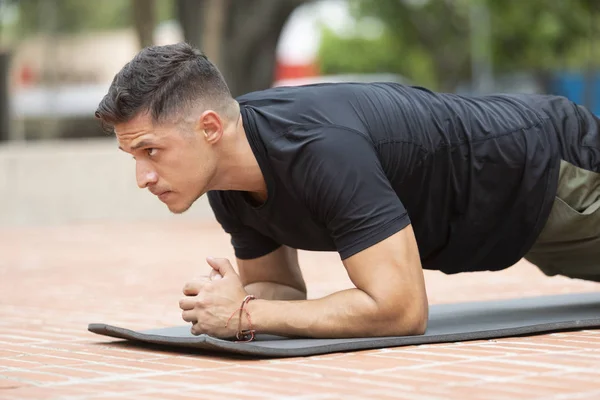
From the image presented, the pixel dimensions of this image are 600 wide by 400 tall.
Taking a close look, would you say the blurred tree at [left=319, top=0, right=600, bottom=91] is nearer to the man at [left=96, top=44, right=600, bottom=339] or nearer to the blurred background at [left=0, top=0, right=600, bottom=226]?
the blurred background at [left=0, top=0, right=600, bottom=226]

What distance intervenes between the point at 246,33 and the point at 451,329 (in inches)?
460

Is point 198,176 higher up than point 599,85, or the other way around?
point 599,85

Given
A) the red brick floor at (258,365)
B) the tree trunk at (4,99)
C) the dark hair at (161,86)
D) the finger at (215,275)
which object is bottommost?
the red brick floor at (258,365)

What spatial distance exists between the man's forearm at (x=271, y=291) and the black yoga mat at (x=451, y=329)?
1.04ft

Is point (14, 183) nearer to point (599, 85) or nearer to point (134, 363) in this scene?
point (134, 363)

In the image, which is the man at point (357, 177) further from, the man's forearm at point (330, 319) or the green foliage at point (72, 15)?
the green foliage at point (72, 15)

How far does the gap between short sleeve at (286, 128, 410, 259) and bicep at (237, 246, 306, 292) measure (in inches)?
32.1

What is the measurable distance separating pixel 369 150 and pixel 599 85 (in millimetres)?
22064

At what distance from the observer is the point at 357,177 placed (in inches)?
161

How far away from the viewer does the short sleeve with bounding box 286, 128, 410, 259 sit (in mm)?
4070

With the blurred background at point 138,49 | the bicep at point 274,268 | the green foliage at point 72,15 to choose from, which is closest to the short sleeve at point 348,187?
the bicep at point 274,268

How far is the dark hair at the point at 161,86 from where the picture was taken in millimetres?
4176

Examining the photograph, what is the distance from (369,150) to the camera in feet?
13.7

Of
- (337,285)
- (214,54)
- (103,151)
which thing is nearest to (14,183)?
(103,151)
